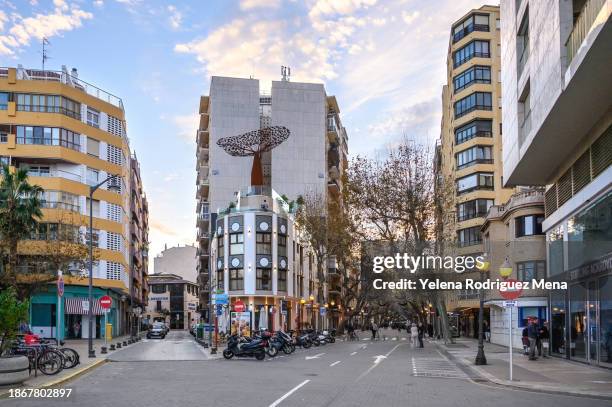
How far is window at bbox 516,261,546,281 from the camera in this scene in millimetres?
44019

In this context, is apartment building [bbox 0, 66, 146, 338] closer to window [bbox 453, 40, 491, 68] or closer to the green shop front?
the green shop front

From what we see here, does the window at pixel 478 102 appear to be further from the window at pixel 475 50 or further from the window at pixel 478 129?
the window at pixel 475 50

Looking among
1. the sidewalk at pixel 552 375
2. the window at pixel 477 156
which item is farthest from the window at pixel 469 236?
the sidewalk at pixel 552 375

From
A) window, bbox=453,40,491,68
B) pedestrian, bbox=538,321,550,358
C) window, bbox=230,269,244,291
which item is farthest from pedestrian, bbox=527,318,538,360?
window, bbox=453,40,491,68

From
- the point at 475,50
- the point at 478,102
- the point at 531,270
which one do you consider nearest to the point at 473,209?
the point at 478,102

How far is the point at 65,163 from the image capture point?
5941cm

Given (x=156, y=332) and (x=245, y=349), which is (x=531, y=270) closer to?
(x=245, y=349)

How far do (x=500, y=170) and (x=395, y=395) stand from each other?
58.1 meters

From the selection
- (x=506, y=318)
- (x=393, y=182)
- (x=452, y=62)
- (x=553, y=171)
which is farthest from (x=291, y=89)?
(x=553, y=171)

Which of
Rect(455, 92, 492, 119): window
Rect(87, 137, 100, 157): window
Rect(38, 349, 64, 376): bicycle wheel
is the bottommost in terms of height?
Rect(38, 349, 64, 376): bicycle wheel

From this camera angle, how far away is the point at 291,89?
9294 cm

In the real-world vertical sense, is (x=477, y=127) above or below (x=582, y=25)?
above

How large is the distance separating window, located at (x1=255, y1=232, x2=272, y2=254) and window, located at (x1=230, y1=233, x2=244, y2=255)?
148 centimetres

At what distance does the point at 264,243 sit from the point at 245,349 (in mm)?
38858
